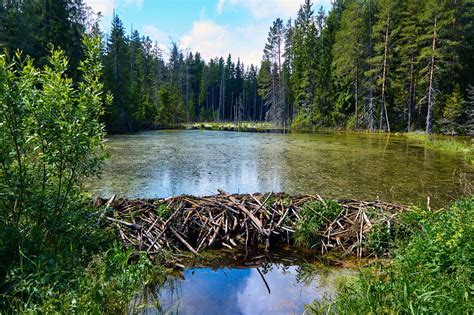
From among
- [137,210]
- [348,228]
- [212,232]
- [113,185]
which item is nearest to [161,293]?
[212,232]

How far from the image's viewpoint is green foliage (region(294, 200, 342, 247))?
6.25 metres

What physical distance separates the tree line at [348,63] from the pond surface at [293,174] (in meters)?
11.6

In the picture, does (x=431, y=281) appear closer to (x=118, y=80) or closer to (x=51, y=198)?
(x=51, y=198)

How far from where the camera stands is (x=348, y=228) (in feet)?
20.6

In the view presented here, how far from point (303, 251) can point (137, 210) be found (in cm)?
322

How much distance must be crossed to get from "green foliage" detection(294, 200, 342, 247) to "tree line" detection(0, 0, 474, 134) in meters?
19.8

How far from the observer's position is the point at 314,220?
21.4ft

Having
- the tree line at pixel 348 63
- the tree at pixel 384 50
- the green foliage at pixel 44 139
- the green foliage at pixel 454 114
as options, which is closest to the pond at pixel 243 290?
the green foliage at pixel 44 139

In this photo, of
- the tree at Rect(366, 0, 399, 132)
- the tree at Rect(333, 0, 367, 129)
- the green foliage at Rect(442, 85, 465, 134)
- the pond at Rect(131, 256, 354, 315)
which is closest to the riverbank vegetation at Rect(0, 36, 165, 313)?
the pond at Rect(131, 256, 354, 315)

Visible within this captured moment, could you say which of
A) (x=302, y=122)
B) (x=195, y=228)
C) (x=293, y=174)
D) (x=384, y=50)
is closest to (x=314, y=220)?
(x=195, y=228)

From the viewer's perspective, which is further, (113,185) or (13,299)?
(113,185)

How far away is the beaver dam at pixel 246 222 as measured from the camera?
594 cm

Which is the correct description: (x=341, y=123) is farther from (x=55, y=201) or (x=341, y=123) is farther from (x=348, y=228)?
(x=55, y=201)

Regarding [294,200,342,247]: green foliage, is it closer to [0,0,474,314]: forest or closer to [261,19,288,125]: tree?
[0,0,474,314]: forest
